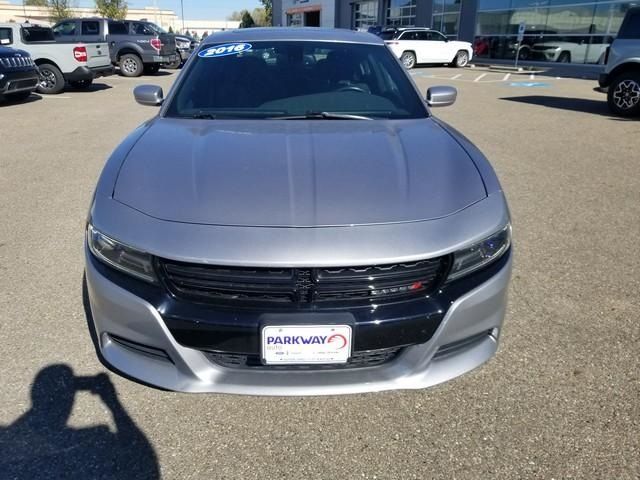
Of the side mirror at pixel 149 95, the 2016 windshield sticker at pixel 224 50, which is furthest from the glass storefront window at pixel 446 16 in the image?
the side mirror at pixel 149 95

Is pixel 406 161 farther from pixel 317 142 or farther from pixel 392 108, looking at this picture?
pixel 392 108

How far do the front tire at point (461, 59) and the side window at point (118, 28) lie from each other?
536 inches

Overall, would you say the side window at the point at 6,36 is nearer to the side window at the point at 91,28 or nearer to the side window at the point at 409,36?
the side window at the point at 91,28

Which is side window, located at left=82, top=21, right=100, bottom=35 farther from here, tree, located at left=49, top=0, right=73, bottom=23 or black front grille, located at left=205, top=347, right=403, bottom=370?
tree, located at left=49, top=0, right=73, bottom=23

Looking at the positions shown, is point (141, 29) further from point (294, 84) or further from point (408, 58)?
point (294, 84)

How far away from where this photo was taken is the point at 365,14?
124 feet

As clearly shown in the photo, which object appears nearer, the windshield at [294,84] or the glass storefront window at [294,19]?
the windshield at [294,84]

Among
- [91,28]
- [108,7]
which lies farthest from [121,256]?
[108,7]

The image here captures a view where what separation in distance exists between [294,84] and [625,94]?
9.06 meters

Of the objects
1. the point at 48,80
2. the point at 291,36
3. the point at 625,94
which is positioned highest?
the point at 291,36

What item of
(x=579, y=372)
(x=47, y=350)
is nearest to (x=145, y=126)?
(x=47, y=350)

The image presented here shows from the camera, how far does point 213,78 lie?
329cm

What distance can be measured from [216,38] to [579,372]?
3167 mm

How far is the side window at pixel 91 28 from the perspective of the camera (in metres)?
16.9
